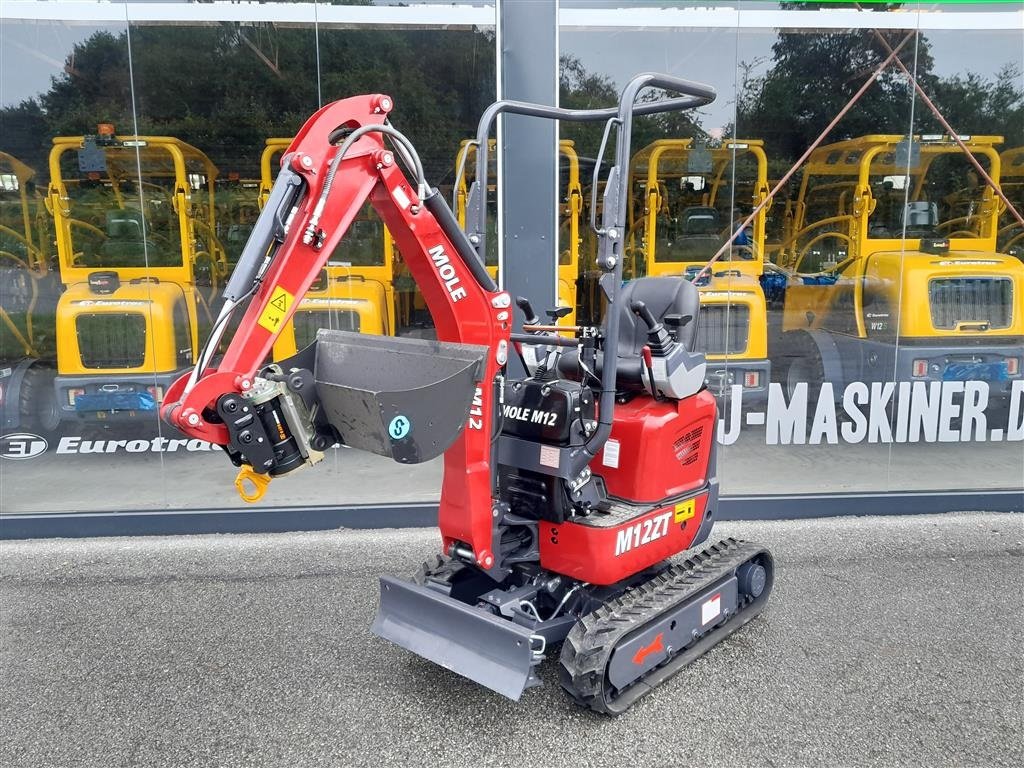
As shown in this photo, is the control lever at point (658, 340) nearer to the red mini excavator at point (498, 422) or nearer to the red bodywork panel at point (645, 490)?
the red mini excavator at point (498, 422)

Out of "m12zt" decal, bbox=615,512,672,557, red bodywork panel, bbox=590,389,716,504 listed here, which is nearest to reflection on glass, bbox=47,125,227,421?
red bodywork panel, bbox=590,389,716,504

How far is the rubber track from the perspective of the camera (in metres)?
3.14

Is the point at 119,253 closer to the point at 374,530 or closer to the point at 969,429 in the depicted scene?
the point at 374,530

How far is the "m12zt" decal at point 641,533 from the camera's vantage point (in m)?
3.44

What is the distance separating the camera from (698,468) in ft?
12.9

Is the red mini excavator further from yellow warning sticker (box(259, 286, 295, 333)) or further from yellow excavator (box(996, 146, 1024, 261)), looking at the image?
yellow excavator (box(996, 146, 1024, 261))

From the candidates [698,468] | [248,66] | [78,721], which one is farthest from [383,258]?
[78,721]

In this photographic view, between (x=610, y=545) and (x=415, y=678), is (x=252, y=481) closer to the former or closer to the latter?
(x=415, y=678)

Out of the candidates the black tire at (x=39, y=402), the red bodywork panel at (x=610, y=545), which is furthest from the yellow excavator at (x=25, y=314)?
the red bodywork panel at (x=610, y=545)

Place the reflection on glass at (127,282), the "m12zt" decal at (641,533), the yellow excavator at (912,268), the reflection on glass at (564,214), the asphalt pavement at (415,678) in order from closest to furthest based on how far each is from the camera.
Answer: the asphalt pavement at (415,678)
the "m12zt" decal at (641,533)
the reflection on glass at (564,214)
the reflection on glass at (127,282)
the yellow excavator at (912,268)

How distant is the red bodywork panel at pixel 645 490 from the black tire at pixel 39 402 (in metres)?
3.95

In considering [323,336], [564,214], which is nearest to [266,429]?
[323,336]

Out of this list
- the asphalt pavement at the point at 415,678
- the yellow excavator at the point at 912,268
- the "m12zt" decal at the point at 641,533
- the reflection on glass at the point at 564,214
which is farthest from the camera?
the yellow excavator at the point at 912,268

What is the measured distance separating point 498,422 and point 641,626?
104 centimetres
